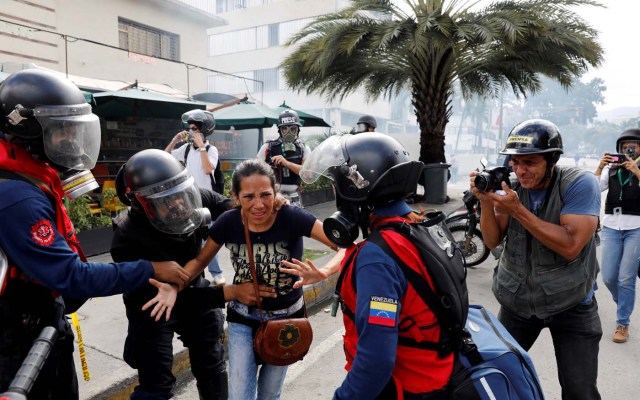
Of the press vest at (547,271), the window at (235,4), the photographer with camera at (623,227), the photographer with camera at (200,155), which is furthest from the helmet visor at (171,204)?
the window at (235,4)

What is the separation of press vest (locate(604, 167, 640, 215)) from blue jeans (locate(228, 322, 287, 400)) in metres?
3.52

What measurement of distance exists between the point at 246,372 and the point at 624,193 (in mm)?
3802

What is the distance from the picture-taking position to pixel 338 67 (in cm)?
1241

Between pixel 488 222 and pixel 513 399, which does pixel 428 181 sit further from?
pixel 513 399

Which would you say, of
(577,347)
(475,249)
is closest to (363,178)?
(577,347)

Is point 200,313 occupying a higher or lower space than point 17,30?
lower

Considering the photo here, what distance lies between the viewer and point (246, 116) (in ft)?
35.7

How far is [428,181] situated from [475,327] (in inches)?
430

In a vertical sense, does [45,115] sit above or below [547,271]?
above

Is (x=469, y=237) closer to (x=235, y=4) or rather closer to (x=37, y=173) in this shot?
(x=37, y=173)

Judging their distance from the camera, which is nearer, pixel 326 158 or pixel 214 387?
pixel 326 158

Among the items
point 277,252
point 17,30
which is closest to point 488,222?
point 277,252

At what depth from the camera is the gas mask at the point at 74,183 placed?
6.52ft

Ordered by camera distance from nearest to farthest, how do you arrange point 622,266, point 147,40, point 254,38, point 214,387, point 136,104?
point 214,387 < point 622,266 < point 136,104 < point 147,40 < point 254,38
